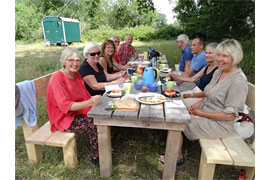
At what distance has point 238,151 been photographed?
170 cm

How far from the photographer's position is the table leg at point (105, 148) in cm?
181

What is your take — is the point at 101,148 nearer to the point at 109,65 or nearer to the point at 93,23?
the point at 109,65

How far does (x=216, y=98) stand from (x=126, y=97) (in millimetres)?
1035

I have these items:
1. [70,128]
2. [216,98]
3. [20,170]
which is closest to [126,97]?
[70,128]

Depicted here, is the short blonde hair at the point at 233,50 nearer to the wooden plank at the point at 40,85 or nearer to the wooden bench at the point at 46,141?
the wooden bench at the point at 46,141

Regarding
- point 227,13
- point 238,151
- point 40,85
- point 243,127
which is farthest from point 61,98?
point 227,13


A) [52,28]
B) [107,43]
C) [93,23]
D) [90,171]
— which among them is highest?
[93,23]

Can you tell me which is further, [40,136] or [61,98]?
[40,136]

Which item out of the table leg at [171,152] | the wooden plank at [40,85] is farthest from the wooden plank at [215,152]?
the wooden plank at [40,85]

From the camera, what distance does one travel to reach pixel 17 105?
190cm

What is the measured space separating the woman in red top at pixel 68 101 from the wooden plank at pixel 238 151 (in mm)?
1505

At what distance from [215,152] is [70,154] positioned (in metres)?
1.63

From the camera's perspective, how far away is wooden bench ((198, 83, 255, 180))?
A: 1.59 metres

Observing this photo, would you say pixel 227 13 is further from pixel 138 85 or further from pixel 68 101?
pixel 68 101
